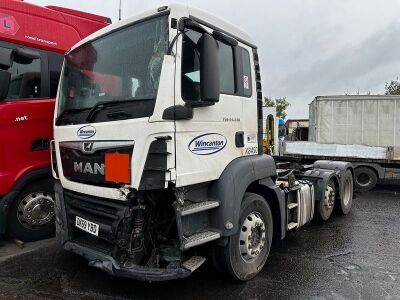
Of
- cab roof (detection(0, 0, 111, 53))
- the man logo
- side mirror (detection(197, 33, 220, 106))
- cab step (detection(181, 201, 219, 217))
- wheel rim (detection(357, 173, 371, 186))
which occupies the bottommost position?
wheel rim (detection(357, 173, 371, 186))

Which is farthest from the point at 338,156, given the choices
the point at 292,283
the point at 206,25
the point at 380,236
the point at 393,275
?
the point at 206,25

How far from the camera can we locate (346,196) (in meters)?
7.20

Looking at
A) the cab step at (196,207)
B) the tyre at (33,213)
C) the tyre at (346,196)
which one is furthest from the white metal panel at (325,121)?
the cab step at (196,207)

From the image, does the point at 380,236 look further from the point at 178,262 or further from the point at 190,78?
the point at 190,78

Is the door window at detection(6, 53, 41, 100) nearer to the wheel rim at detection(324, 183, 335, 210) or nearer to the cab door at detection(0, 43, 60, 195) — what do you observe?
the cab door at detection(0, 43, 60, 195)

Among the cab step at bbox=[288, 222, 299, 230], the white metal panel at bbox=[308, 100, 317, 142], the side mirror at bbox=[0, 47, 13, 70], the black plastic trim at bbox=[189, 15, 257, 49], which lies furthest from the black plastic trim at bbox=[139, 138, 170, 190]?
the white metal panel at bbox=[308, 100, 317, 142]

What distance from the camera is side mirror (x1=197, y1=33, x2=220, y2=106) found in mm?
3021

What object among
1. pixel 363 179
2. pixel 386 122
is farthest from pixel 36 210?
pixel 386 122

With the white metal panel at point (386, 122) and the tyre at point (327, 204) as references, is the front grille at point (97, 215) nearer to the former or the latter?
the tyre at point (327, 204)

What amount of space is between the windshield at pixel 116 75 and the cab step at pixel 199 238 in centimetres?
113

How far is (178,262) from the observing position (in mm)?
3203

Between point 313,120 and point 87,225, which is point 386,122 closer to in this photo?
point 313,120

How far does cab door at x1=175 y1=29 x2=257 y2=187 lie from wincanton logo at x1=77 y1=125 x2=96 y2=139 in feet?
2.91

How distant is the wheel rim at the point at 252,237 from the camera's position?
383 cm
